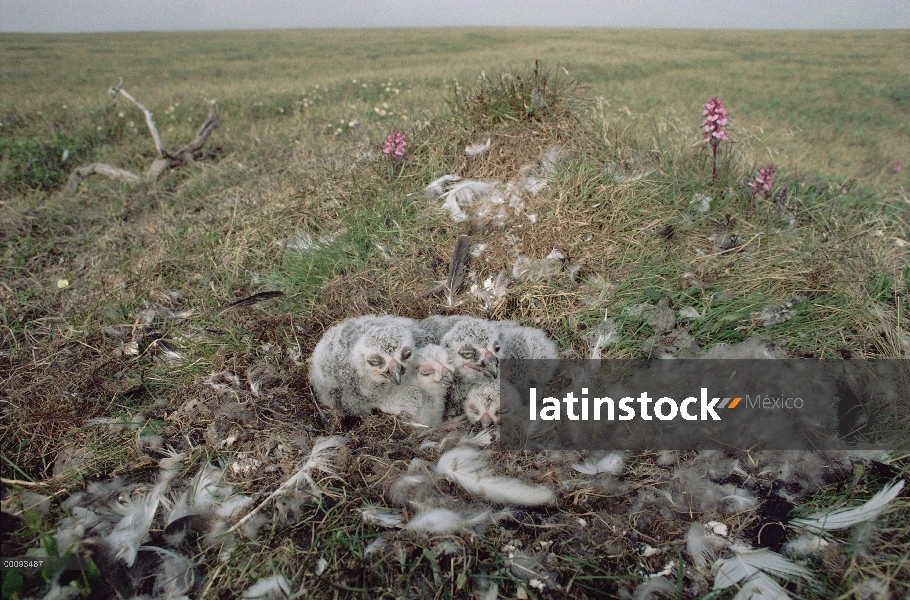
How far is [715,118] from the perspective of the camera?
3482 mm

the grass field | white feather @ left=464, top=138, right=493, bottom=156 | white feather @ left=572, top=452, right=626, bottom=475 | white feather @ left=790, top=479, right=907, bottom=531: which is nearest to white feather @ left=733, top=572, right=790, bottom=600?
the grass field

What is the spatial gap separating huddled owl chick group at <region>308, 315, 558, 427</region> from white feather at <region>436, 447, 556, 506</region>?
31cm

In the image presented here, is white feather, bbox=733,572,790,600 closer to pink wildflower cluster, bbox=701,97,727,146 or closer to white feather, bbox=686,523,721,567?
white feather, bbox=686,523,721,567

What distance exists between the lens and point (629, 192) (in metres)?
3.58

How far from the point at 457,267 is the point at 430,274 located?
0.23 metres

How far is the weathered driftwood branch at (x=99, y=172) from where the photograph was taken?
6.14 meters

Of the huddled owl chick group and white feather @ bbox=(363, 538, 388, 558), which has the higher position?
the huddled owl chick group

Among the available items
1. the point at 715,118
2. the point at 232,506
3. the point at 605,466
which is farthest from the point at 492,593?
the point at 715,118

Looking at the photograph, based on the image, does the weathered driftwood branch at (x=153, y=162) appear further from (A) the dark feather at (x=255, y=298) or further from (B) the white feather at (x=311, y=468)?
(B) the white feather at (x=311, y=468)

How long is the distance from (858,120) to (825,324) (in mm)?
3206

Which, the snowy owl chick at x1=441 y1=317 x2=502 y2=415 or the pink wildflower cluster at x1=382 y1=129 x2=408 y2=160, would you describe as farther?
the pink wildflower cluster at x1=382 y1=129 x2=408 y2=160

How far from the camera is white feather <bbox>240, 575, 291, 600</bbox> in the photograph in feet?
5.91

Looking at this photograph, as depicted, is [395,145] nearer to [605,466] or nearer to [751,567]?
[605,466]

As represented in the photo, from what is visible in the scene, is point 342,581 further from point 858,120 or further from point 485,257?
point 858,120
